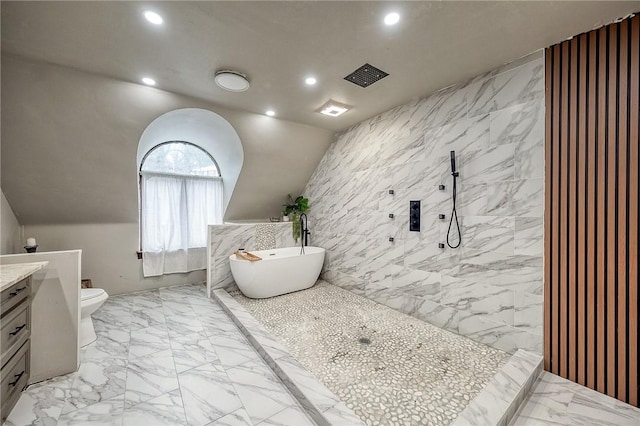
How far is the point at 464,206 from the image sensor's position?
2.65m

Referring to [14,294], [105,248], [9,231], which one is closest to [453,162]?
[14,294]

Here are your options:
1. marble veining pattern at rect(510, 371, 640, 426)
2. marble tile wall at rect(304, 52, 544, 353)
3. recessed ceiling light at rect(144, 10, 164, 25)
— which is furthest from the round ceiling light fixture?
marble veining pattern at rect(510, 371, 640, 426)

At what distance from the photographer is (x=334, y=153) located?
438 cm

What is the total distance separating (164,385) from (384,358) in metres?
1.80

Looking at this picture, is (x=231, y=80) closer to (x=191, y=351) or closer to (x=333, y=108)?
(x=333, y=108)

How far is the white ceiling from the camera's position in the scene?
1.70 m

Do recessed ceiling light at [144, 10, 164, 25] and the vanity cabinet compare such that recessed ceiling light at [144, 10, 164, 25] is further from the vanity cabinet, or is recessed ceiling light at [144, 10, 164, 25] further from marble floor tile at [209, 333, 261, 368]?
marble floor tile at [209, 333, 261, 368]

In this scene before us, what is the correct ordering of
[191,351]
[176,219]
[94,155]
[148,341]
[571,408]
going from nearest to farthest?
[571,408]
[191,351]
[148,341]
[94,155]
[176,219]

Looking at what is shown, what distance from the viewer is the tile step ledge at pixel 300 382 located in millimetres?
1586

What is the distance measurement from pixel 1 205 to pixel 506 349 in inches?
211

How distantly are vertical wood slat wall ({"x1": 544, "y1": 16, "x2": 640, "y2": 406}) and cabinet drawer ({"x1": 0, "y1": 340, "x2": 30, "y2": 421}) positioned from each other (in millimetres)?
3941

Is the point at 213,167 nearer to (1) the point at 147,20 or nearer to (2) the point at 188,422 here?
(1) the point at 147,20

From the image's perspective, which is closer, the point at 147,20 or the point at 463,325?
the point at 147,20

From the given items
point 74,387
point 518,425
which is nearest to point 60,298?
point 74,387
